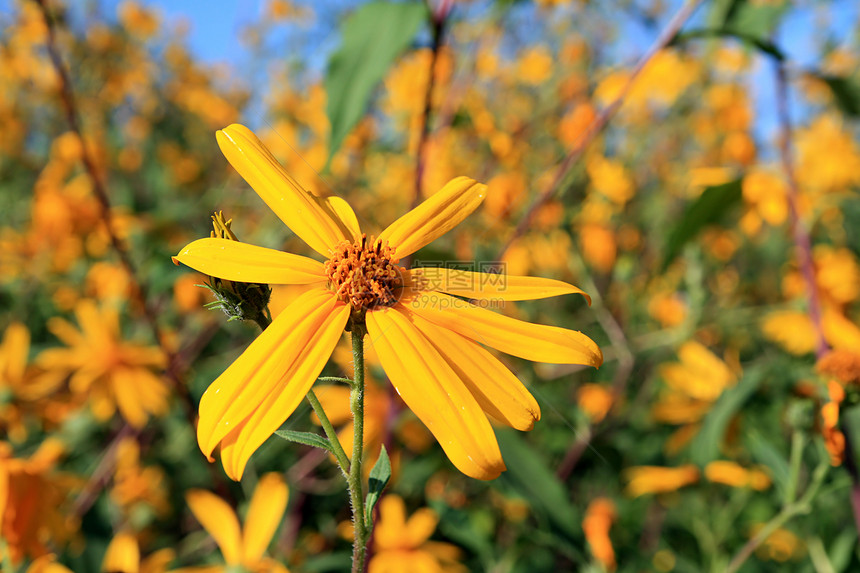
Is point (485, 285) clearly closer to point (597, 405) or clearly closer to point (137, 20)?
point (597, 405)

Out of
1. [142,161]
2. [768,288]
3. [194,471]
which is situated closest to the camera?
[194,471]

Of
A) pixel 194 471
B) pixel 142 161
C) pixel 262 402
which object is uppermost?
pixel 142 161

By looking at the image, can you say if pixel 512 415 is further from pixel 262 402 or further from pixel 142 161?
pixel 142 161

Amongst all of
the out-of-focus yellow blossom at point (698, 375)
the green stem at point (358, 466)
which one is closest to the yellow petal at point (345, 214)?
the green stem at point (358, 466)

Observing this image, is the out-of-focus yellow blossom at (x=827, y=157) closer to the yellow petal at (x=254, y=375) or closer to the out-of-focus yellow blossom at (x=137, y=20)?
the yellow petal at (x=254, y=375)

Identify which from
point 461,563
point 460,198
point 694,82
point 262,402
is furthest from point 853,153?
point 262,402

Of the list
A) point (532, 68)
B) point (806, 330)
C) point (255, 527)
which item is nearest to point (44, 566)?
point (255, 527)

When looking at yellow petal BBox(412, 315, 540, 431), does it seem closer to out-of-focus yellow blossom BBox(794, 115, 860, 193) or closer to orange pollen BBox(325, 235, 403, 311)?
orange pollen BBox(325, 235, 403, 311)
